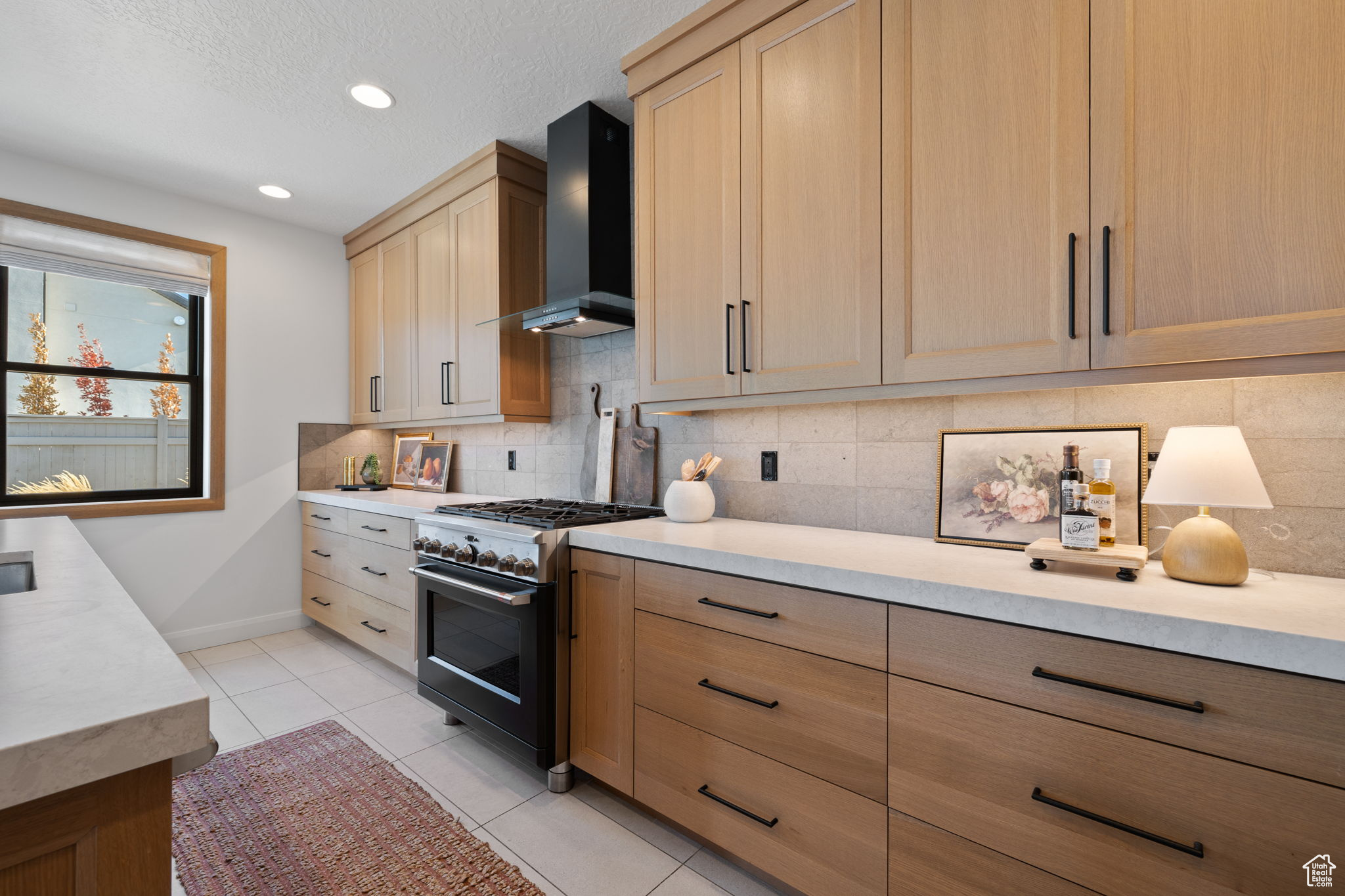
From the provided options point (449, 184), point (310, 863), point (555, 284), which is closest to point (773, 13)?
point (555, 284)

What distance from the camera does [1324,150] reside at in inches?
42.1

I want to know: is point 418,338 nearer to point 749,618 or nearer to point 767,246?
point 767,246

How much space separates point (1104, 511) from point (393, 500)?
123 inches

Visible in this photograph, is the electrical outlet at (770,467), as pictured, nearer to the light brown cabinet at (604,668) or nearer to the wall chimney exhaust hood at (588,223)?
the light brown cabinet at (604,668)

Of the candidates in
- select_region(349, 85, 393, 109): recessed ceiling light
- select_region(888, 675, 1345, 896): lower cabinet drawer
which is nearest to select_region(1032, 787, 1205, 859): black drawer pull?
select_region(888, 675, 1345, 896): lower cabinet drawer

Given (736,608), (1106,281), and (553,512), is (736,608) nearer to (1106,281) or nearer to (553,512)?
(553,512)

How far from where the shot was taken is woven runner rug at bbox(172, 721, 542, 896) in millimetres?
1595

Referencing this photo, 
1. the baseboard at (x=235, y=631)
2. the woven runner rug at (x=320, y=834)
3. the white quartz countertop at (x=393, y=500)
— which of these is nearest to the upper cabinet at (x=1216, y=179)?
the woven runner rug at (x=320, y=834)

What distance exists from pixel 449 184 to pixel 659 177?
1.55m

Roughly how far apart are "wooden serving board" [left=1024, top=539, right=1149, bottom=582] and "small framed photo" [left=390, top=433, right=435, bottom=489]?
11.5 ft

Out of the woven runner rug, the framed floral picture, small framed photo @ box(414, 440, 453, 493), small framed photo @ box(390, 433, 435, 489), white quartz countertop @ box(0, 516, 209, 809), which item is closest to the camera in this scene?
white quartz countertop @ box(0, 516, 209, 809)

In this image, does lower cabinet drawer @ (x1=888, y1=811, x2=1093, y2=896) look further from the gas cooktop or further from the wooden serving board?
the gas cooktop

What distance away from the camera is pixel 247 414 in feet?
11.8

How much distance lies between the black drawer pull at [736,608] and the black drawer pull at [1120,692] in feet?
1.84
